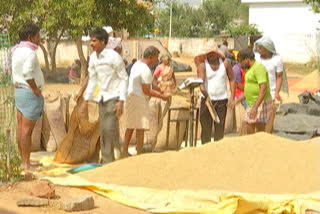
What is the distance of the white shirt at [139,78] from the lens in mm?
8547

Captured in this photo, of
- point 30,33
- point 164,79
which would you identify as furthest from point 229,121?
point 30,33

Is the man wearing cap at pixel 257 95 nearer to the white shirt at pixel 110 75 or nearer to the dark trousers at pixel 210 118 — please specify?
the dark trousers at pixel 210 118

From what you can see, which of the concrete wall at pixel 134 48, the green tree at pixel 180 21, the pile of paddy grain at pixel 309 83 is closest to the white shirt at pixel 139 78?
the concrete wall at pixel 134 48

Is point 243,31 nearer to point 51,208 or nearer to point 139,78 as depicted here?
point 139,78

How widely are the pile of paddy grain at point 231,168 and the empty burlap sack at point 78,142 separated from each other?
1.36 m

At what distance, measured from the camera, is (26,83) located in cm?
780

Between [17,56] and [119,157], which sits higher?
[17,56]

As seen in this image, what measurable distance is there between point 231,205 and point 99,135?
9.97ft

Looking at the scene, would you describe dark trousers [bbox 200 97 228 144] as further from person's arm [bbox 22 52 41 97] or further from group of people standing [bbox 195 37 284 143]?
person's arm [bbox 22 52 41 97]

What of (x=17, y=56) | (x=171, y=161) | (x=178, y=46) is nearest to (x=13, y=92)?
(x=17, y=56)

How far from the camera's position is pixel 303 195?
6.53 metres

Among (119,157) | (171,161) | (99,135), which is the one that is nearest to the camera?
(171,161)

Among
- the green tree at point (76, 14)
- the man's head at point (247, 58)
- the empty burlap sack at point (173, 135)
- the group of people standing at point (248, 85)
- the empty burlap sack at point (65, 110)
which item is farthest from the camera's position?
the green tree at point (76, 14)

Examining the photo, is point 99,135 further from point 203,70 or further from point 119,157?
point 203,70
